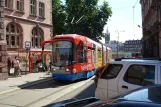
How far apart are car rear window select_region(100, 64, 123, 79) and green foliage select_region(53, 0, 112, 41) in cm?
4181

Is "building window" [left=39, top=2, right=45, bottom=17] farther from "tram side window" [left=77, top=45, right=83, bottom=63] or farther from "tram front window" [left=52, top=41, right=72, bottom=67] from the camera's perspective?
"tram front window" [left=52, top=41, right=72, bottom=67]

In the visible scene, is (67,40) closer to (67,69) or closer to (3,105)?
(67,69)

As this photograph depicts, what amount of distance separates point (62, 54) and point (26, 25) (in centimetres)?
1761

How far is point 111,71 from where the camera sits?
24.3ft

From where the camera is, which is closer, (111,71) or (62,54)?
(111,71)

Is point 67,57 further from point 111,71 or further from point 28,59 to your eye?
point 111,71

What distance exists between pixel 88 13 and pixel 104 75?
144ft

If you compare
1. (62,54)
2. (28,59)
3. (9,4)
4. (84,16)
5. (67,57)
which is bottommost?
(28,59)

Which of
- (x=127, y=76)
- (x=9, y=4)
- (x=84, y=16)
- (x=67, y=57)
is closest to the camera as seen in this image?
(x=127, y=76)

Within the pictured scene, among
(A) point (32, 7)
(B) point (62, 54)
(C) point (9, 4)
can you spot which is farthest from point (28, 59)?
(A) point (32, 7)

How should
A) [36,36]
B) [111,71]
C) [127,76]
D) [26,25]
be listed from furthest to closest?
[36,36], [26,25], [111,71], [127,76]

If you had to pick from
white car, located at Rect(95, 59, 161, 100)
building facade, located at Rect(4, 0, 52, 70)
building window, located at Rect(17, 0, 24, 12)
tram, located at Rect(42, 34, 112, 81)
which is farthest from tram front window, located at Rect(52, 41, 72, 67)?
building window, located at Rect(17, 0, 24, 12)

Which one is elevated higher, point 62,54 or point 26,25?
point 26,25

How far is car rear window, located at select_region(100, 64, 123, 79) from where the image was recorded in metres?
7.20
